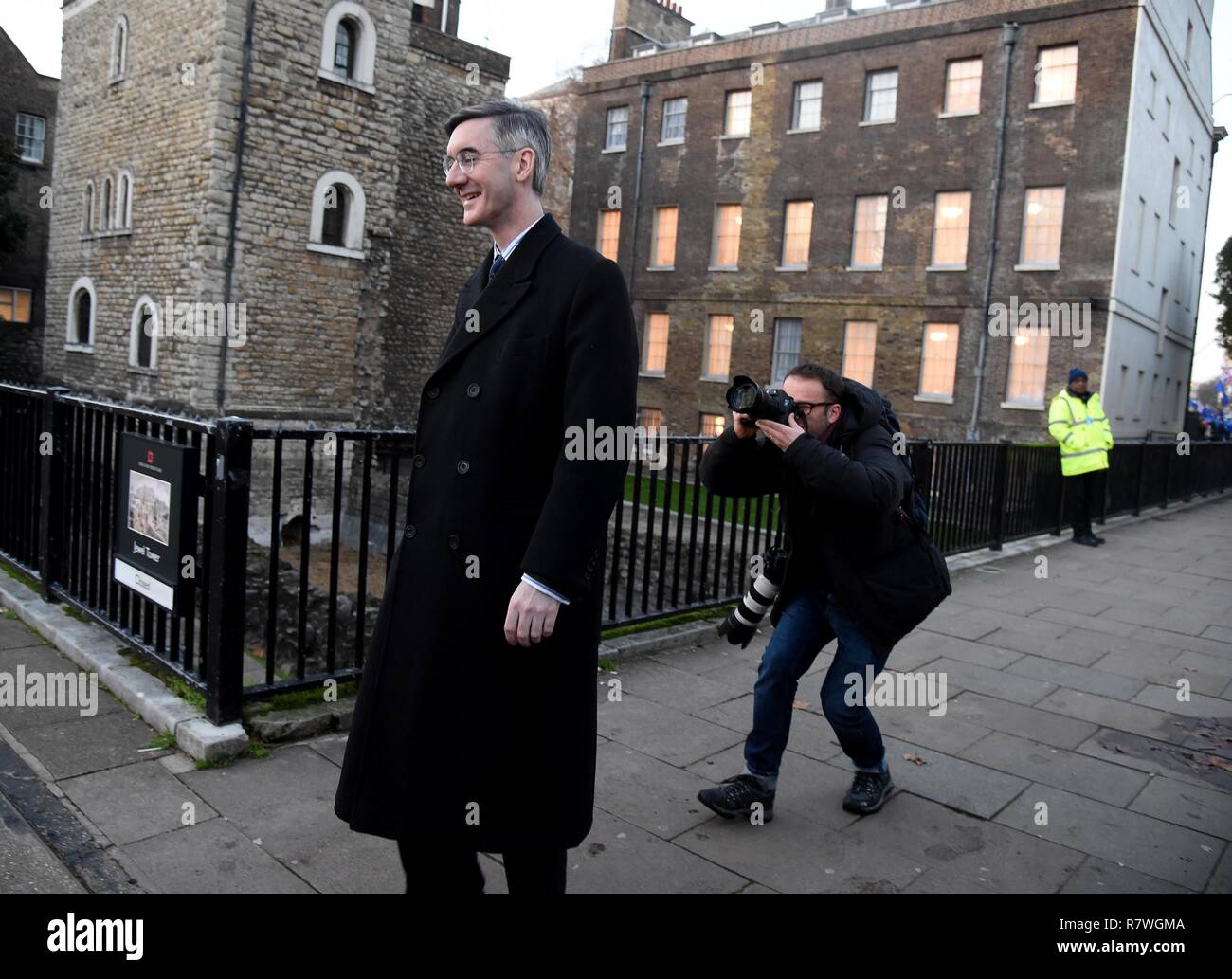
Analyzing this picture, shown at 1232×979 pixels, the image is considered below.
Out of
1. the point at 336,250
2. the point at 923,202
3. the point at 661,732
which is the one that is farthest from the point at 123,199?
the point at 661,732

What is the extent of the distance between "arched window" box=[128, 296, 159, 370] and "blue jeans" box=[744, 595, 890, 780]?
19570mm

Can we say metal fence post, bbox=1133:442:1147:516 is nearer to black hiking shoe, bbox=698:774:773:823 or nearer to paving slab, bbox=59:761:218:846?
black hiking shoe, bbox=698:774:773:823

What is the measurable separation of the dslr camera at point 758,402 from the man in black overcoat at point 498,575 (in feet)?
3.52

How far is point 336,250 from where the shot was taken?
2127 centimetres

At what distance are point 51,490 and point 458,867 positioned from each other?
4.79m

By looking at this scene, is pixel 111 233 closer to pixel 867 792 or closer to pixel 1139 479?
pixel 1139 479

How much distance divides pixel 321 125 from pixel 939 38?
52.4 feet

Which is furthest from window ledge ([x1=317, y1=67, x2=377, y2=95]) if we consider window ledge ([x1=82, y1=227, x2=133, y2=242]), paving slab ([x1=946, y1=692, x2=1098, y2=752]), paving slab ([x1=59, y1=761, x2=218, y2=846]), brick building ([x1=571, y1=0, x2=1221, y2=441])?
paving slab ([x1=59, y1=761, x2=218, y2=846])

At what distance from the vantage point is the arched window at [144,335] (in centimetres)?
2067

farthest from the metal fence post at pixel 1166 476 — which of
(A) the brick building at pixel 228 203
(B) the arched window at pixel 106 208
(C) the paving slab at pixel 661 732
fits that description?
(B) the arched window at pixel 106 208

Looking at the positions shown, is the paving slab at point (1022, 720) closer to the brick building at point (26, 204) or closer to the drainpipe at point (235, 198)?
the drainpipe at point (235, 198)
